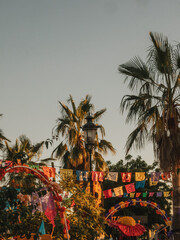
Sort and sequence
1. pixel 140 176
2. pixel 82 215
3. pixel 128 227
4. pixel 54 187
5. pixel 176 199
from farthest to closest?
pixel 140 176 < pixel 128 227 < pixel 176 199 < pixel 82 215 < pixel 54 187

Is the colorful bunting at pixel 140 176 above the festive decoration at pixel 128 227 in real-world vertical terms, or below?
above

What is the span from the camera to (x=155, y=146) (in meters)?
15.7

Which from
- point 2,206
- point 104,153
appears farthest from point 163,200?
point 2,206

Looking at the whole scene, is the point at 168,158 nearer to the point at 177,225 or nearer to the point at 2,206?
the point at 177,225

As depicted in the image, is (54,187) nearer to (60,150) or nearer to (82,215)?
(82,215)

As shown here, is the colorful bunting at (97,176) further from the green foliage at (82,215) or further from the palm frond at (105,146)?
the green foliage at (82,215)

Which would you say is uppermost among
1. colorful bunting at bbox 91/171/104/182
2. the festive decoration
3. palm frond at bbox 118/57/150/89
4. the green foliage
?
palm frond at bbox 118/57/150/89

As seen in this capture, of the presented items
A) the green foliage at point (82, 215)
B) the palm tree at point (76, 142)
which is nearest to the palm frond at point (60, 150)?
the palm tree at point (76, 142)

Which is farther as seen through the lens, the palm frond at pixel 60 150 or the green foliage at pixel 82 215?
the palm frond at pixel 60 150

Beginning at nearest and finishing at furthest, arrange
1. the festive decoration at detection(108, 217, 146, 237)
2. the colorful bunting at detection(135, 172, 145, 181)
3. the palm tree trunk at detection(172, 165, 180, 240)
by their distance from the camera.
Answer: the palm tree trunk at detection(172, 165, 180, 240), the festive decoration at detection(108, 217, 146, 237), the colorful bunting at detection(135, 172, 145, 181)

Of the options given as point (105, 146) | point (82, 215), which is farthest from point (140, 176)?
point (82, 215)

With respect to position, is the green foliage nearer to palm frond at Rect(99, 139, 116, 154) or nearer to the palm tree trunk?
the palm tree trunk

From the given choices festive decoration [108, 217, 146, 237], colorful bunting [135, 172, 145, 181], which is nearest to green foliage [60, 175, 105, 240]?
festive decoration [108, 217, 146, 237]

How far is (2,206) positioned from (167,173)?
9.61 metres
